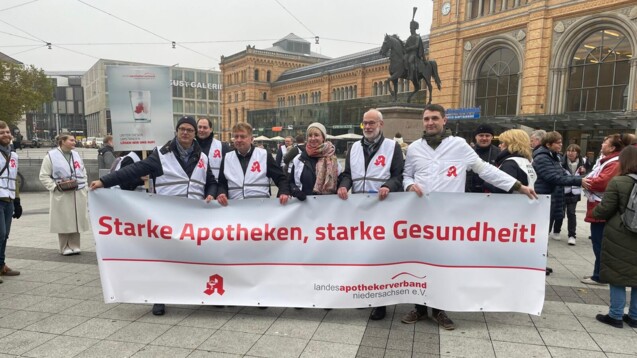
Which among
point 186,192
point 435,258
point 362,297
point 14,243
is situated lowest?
point 14,243

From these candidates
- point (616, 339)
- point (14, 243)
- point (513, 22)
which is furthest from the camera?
point (513, 22)

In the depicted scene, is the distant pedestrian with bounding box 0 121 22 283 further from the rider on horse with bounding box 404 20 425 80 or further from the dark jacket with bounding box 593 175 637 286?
the rider on horse with bounding box 404 20 425 80

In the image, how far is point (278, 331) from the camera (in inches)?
151

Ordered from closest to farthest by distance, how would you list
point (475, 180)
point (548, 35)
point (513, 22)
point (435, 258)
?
point (435, 258), point (475, 180), point (548, 35), point (513, 22)

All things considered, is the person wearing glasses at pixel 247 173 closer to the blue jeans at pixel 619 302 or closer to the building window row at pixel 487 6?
the blue jeans at pixel 619 302

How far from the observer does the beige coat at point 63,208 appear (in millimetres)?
6418

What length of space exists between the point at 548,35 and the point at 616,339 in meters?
30.8

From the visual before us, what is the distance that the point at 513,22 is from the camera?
3094 centimetres

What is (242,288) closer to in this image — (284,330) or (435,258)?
(284,330)

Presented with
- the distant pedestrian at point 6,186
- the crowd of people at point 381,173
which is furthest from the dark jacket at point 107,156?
the crowd of people at point 381,173

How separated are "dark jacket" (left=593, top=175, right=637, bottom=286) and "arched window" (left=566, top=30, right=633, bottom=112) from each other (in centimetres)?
2717

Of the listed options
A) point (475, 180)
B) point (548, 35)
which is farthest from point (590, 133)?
point (475, 180)

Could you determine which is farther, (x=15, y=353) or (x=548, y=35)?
(x=548, y=35)

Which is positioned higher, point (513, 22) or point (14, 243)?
point (513, 22)
